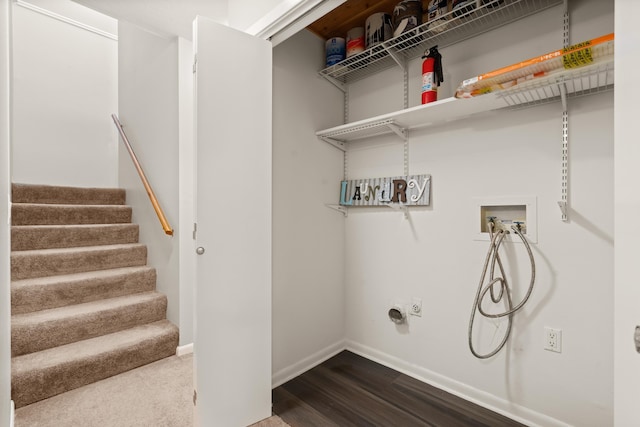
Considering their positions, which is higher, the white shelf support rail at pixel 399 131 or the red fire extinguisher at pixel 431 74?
the red fire extinguisher at pixel 431 74

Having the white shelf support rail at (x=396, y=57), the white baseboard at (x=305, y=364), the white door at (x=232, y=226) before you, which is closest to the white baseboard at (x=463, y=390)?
the white baseboard at (x=305, y=364)

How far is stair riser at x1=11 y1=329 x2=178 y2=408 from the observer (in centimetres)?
169

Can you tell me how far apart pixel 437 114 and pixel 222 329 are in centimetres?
166

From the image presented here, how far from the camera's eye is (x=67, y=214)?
287 cm

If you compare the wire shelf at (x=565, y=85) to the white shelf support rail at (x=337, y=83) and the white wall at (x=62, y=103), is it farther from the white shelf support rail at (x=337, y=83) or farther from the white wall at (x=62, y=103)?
the white wall at (x=62, y=103)

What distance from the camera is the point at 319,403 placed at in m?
1.78

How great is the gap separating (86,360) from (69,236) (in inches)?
49.9

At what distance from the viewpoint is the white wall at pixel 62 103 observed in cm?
331

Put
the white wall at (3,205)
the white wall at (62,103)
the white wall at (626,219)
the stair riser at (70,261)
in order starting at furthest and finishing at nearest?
the white wall at (62,103) < the stair riser at (70,261) < the white wall at (3,205) < the white wall at (626,219)

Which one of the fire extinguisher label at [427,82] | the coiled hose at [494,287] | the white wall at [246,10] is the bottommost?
the coiled hose at [494,287]

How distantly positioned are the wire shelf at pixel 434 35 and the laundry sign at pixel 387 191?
77 centimetres

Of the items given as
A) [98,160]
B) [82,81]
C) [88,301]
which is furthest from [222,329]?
[82,81]

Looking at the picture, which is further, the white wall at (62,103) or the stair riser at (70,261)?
the white wall at (62,103)

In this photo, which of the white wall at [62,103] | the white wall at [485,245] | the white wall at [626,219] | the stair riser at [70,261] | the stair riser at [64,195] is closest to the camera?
the white wall at [626,219]
